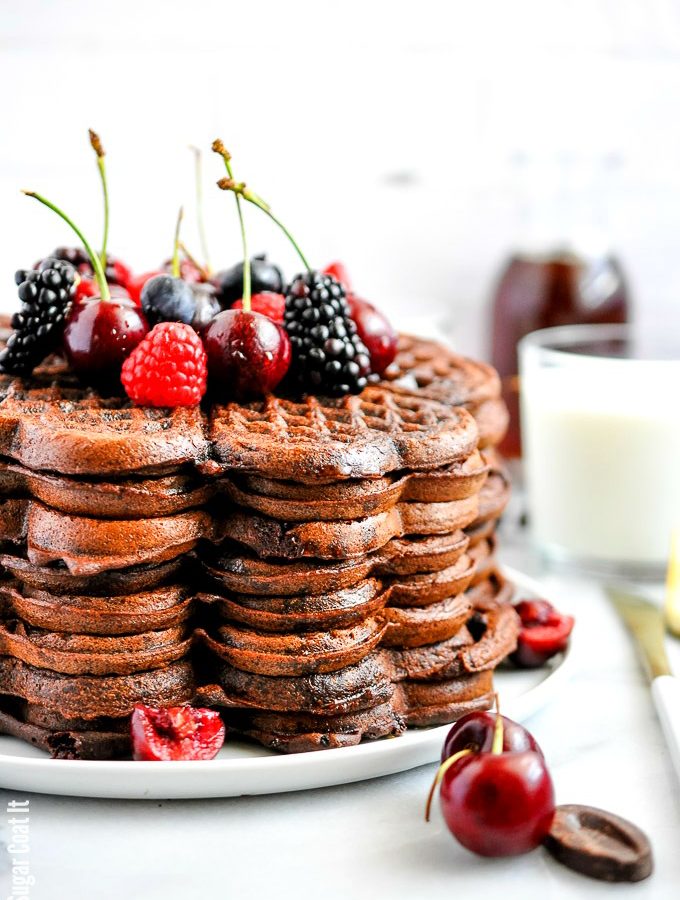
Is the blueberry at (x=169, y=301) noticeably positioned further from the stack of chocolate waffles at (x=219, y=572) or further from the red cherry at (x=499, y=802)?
the red cherry at (x=499, y=802)

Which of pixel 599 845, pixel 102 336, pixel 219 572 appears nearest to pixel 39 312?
pixel 102 336

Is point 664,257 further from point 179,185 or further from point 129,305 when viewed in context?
point 129,305

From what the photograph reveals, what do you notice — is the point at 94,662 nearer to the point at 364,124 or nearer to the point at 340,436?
the point at 340,436

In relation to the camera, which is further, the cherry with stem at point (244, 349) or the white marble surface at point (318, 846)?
the cherry with stem at point (244, 349)

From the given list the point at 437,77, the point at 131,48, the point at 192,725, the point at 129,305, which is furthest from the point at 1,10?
the point at 192,725

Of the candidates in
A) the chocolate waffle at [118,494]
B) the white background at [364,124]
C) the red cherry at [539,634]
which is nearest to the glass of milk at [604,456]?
the red cherry at [539,634]

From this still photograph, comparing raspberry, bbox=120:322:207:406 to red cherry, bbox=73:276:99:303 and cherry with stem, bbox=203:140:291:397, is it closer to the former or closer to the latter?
cherry with stem, bbox=203:140:291:397

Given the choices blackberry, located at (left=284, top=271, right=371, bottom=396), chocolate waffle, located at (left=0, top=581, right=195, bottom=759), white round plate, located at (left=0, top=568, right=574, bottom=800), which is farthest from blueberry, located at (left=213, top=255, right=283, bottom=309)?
white round plate, located at (left=0, top=568, right=574, bottom=800)
